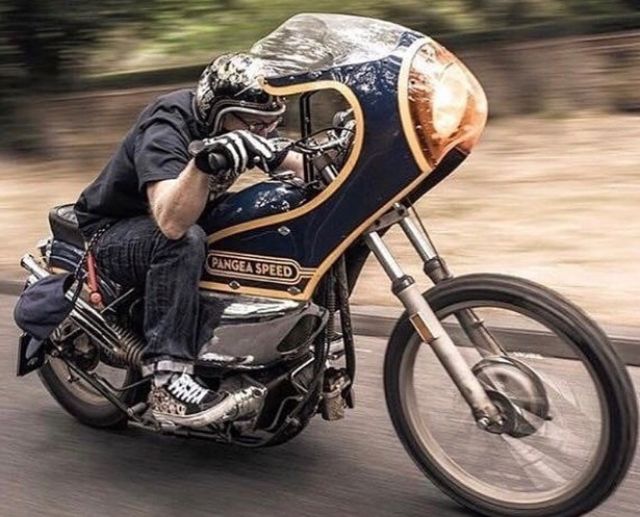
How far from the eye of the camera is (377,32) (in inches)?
134

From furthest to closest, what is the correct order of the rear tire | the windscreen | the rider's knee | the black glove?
the rear tire < the rider's knee < the windscreen < the black glove

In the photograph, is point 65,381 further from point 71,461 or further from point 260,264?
point 260,264

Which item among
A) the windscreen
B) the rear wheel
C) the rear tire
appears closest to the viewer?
the windscreen

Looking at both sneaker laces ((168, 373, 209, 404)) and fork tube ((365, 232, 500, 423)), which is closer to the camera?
fork tube ((365, 232, 500, 423))

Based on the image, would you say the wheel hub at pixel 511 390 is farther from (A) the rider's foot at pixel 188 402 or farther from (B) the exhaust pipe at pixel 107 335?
(B) the exhaust pipe at pixel 107 335

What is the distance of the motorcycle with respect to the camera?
3256 millimetres

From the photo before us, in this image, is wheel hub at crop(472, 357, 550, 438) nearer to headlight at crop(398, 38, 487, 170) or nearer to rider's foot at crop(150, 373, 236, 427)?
headlight at crop(398, 38, 487, 170)

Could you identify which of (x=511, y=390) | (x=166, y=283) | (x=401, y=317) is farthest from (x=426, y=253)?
(x=166, y=283)

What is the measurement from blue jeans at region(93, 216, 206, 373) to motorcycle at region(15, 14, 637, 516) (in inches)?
3.3

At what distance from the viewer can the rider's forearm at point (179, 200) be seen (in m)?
3.36

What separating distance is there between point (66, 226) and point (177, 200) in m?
0.97

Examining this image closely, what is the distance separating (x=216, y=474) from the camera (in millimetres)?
3994

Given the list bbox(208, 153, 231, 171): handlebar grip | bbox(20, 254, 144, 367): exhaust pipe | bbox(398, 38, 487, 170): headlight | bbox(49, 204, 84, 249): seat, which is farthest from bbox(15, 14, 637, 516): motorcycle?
bbox(49, 204, 84, 249): seat

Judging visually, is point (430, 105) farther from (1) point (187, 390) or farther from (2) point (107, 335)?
(2) point (107, 335)
